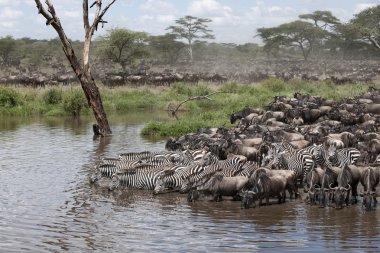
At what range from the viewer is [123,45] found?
48938 mm

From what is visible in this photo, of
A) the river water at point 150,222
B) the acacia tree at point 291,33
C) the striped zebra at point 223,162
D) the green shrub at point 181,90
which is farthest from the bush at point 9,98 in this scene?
the acacia tree at point 291,33

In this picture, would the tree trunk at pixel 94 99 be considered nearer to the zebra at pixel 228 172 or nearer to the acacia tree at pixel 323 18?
the zebra at pixel 228 172

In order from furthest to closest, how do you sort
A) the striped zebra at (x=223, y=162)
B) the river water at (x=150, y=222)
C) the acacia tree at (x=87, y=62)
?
the acacia tree at (x=87, y=62) → the striped zebra at (x=223, y=162) → the river water at (x=150, y=222)

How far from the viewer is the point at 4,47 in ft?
201

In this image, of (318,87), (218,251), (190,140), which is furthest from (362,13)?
(218,251)

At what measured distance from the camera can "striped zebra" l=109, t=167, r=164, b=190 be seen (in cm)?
1273

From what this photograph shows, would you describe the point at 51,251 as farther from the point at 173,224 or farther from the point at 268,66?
the point at 268,66

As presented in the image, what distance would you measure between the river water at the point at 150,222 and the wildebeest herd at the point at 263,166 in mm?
270

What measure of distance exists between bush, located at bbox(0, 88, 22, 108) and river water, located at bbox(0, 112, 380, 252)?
16.9 m

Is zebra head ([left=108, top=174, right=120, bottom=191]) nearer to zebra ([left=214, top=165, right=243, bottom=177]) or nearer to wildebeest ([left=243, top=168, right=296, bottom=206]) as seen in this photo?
zebra ([left=214, top=165, right=243, bottom=177])

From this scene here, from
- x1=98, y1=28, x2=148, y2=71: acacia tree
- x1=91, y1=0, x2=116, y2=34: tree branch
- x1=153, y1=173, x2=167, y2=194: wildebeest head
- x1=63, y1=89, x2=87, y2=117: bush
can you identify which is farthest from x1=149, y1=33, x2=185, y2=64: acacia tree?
x1=153, y1=173, x2=167, y2=194: wildebeest head

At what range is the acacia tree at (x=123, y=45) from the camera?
48.0 metres

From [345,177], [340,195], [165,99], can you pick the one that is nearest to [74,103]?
[165,99]

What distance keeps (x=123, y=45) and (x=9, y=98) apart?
19118 mm
